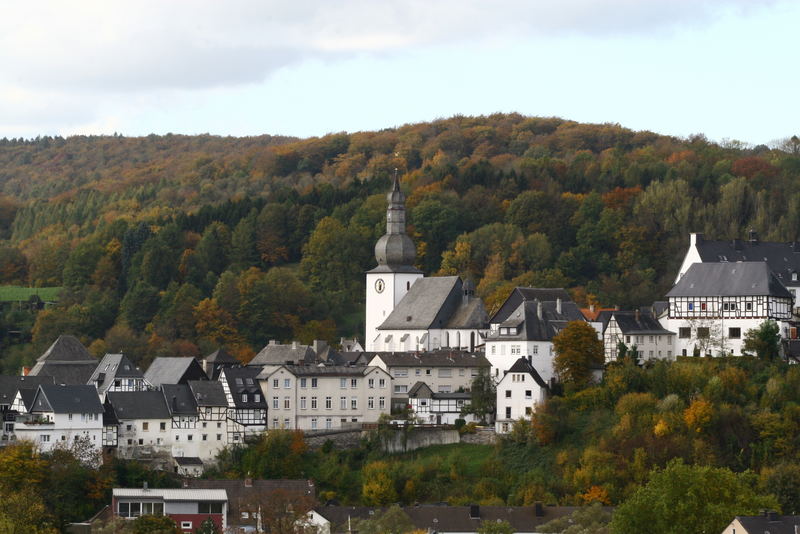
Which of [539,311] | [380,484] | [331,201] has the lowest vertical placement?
[380,484]

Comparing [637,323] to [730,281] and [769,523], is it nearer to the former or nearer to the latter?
[730,281]

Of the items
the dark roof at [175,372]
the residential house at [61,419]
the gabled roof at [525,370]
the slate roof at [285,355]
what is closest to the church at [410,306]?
the slate roof at [285,355]

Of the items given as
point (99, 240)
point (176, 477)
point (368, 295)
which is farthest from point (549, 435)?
point (99, 240)

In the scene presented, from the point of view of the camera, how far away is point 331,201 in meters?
140

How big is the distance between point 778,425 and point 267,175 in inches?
3537

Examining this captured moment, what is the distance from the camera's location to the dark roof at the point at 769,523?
71.8 metres

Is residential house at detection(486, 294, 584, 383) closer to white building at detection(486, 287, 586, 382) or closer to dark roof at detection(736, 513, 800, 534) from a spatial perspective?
white building at detection(486, 287, 586, 382)

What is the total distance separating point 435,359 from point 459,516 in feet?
53.8

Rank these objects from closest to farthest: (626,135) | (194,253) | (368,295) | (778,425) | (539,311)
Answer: (778,425), (539,311), (368,295), (194,253), (626,135)

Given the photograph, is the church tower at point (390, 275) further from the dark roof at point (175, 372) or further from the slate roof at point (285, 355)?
the dark roof at point (175, 372)

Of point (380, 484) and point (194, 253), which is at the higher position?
point (194, 253)

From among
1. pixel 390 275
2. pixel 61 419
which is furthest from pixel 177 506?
pixel 390 275

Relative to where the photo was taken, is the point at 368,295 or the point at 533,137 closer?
the point at 368,295

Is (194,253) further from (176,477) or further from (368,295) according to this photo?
(176,477)
